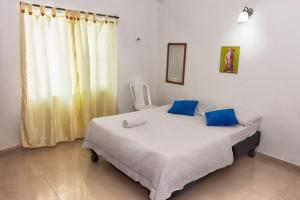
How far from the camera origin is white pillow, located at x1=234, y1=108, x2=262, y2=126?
3.03m

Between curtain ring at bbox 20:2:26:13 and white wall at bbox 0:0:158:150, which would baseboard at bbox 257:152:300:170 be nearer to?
white wall at bbox 0:0:158:150

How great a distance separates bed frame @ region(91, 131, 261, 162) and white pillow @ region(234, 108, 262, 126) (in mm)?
213

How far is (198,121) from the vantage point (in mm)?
3195

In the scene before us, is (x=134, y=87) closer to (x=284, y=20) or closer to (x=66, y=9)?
(x=66, y=9)

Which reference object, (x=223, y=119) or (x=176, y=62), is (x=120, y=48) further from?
(x=223, y=119)

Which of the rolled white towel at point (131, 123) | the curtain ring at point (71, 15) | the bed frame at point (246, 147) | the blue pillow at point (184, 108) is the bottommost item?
the bed frame at point (246, 147)

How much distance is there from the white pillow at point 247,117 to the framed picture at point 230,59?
25.0 inches

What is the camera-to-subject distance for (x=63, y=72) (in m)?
3.42

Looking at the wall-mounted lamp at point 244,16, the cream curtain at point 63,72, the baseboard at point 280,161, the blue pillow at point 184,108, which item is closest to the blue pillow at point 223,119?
the blue pillow at point 184,108

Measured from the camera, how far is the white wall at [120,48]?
2943 mm

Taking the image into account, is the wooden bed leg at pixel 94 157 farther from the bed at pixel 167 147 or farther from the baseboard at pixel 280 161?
the baseboard at pixel 280 161

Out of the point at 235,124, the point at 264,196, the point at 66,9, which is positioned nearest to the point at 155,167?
the point at 264,196

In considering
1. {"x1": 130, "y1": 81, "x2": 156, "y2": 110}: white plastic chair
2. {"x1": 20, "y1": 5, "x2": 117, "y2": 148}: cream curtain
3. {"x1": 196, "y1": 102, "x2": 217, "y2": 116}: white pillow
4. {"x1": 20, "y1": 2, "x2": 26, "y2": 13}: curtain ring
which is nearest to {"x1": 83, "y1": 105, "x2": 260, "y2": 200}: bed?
{"x1": 196, "y1": 102, "x2": 217, "y2": 116}: white pillow

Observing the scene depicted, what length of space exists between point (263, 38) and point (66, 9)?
2.85m
